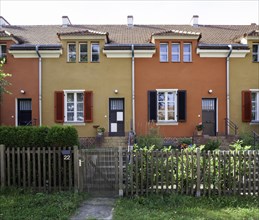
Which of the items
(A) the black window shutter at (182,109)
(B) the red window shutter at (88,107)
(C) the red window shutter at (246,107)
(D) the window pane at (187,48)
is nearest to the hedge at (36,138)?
(B) the red window shutter at (88,107)

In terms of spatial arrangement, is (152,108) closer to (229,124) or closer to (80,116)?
(80,116)

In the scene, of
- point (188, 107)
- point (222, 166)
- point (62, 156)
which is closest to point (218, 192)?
point (222, 166)

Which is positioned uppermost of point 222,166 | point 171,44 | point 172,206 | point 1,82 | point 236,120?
point 171,44

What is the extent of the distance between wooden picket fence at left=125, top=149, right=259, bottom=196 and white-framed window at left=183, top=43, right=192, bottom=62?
10715mm

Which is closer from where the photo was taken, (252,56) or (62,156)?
(62,156)

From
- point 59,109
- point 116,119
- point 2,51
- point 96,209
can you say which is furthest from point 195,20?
point 96,209

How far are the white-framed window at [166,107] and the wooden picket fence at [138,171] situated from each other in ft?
31.0

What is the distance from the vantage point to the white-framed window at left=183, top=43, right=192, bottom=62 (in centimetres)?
1801

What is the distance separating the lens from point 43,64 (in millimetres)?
17906

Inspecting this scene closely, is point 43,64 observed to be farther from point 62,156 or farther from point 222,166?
point 222,166

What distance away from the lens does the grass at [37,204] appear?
6723mm

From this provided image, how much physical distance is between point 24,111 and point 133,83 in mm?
7151

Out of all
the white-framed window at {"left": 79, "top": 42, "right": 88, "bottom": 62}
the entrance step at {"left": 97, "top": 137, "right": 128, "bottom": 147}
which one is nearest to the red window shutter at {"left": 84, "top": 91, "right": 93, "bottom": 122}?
the entrance step at {"left": 97, "top": 137, "right": 128, "bottom": 147}

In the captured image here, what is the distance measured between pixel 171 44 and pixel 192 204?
1224 centimetres
